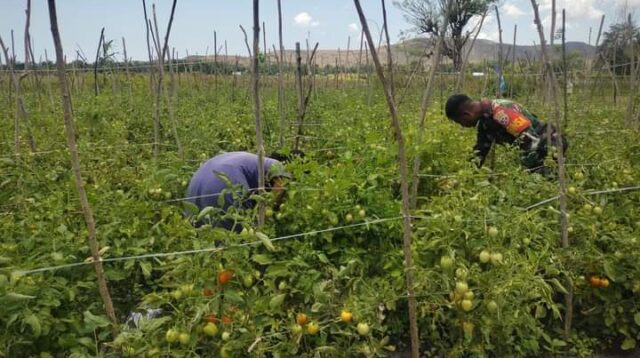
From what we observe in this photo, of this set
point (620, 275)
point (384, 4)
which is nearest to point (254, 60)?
point (384, 4)

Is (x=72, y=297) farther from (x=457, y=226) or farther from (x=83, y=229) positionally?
(x=457, y=226)

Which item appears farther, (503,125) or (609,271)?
(503,125)

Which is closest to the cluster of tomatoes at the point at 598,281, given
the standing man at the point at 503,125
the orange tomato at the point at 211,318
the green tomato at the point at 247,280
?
the standing man at the point at 503,125

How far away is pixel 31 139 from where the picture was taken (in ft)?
12.7

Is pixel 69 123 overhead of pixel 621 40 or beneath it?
beneath

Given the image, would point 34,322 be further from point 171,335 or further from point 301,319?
point 301,319

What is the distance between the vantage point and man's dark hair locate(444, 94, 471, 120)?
3.70 meters

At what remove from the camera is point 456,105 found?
3740mm

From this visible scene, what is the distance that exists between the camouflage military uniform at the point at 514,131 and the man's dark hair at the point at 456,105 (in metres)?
0.16

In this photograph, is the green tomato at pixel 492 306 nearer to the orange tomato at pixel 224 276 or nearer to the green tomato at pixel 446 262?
the green tomato at pixel 446 262

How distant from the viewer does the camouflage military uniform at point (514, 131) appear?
11.6 feet

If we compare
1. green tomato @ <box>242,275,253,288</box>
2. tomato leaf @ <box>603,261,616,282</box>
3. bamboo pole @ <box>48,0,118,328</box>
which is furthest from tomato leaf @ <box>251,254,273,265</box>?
tomato leaf @ <box>603,261,616,282</box>

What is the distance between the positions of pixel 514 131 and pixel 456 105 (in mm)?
460

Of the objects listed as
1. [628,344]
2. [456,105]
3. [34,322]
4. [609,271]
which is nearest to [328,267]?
[34,322]
